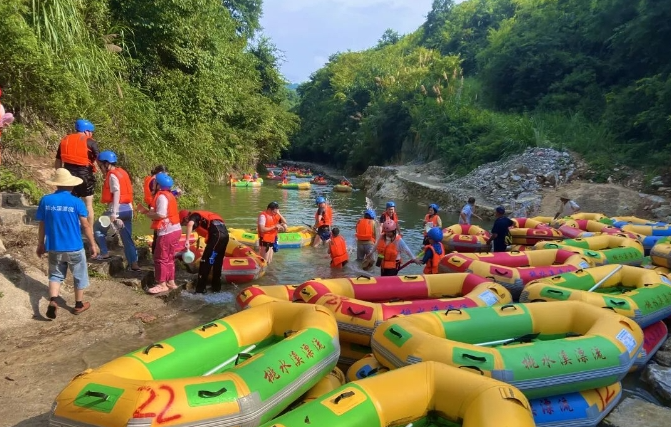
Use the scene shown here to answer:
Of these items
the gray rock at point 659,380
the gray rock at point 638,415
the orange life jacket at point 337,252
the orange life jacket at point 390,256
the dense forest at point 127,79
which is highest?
the dense forest at point 127,79

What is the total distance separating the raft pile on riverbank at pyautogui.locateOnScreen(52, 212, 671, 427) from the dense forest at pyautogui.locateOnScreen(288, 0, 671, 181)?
44.7 ft

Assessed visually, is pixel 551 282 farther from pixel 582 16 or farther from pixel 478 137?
pixel 582 16

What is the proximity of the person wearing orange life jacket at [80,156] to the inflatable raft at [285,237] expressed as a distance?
3758mm

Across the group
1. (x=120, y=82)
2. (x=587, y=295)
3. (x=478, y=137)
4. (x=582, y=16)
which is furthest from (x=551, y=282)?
(x=582, y=16)

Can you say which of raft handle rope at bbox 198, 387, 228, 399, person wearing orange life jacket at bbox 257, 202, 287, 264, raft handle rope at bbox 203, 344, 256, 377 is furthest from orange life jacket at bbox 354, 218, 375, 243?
raft handle rope at bbox 198, 387, 228, 399

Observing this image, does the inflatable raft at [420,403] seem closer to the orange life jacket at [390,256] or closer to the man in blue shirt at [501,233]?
the orange life jacket at [390,256]

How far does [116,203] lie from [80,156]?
29.8 inches

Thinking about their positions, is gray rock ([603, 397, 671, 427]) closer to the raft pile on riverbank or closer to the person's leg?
the raft pile on riverbank

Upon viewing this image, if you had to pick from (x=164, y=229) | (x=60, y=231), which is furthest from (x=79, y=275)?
(x=164, y=229)

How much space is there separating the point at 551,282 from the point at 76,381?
522 cm

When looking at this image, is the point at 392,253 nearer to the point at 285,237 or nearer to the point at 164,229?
the point at 164,229

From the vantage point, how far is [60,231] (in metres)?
4.68

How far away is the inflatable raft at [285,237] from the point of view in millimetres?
10141

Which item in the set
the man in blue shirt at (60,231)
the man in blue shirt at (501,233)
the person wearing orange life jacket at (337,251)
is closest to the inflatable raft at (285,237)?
the person wearing orange life jacket at (337,251)
